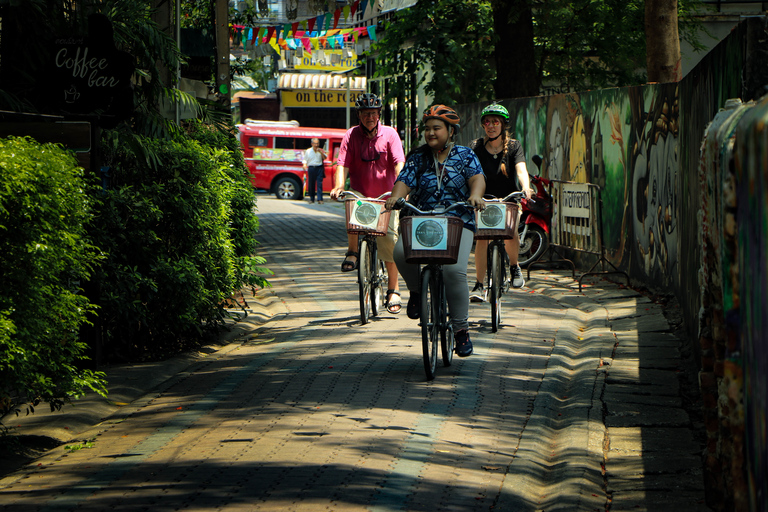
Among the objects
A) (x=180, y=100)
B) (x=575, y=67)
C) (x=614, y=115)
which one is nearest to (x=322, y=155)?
(x=575, y=67)

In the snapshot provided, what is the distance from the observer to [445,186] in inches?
293

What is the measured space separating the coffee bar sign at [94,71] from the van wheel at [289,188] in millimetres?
26849

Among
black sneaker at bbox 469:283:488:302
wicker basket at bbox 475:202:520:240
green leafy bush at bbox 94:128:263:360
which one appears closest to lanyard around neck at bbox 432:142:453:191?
wicker basket at bbox 475:202:520:240

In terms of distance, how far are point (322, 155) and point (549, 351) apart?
2357 centimetres

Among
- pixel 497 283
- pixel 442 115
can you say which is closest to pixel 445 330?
pixel 442 115

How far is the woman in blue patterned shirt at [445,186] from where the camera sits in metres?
7.27

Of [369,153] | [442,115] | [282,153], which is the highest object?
[282,153]

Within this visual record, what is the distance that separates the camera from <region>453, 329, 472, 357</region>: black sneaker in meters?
7.41

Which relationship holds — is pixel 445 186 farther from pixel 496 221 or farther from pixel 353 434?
pixel 353 434

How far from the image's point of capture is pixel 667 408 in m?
6.22

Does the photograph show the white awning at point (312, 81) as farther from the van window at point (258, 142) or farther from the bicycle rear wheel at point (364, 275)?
the bicycle rear wheel at point (364, 275)

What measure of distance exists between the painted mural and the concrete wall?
2 cm

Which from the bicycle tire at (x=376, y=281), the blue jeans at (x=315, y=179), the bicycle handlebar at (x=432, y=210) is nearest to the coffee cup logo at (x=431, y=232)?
the bicycle handlebar at (x=432, y=210)

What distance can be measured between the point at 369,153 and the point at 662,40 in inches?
229
